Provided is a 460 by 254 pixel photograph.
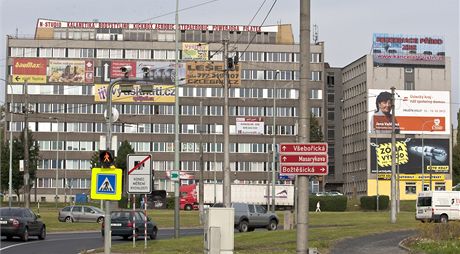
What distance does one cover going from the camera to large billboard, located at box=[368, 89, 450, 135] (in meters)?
127

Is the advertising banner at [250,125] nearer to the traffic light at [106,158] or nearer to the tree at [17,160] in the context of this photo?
the tree at [17,160]

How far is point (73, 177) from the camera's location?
411ft

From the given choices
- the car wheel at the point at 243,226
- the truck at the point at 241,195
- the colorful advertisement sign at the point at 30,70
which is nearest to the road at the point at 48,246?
the car wheel at the point at 243,226

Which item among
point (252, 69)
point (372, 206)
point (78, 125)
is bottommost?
point (372, 206)

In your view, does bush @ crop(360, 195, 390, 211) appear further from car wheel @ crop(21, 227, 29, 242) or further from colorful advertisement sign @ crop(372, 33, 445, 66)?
car wheel @ crop(21, 227, 29, 242)

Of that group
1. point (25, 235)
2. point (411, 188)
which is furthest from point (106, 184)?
point (411, 188)

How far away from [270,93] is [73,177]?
30405 millimetres

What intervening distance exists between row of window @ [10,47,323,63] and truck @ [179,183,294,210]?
3061 cm

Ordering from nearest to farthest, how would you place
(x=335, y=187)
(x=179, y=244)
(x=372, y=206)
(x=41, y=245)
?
(x=179, y=244), (x=41, y=245), (x=372, y=206), (x=335, y=187)

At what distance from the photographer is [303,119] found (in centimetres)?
1703

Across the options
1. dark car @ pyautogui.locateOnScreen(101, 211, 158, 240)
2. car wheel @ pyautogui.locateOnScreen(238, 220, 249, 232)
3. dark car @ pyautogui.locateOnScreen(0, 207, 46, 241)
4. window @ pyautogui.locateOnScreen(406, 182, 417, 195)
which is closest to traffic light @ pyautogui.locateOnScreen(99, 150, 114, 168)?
dark car @ pyautogui.locateOnScreen(0, 207, 46, 241)

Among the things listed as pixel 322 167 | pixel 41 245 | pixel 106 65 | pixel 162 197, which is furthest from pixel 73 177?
pixel 322 167

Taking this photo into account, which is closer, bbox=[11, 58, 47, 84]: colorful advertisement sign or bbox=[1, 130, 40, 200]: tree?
bbox=[1, 130, 40, 200]: tree

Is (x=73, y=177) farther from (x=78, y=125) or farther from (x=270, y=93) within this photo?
(x=270, y=93)
